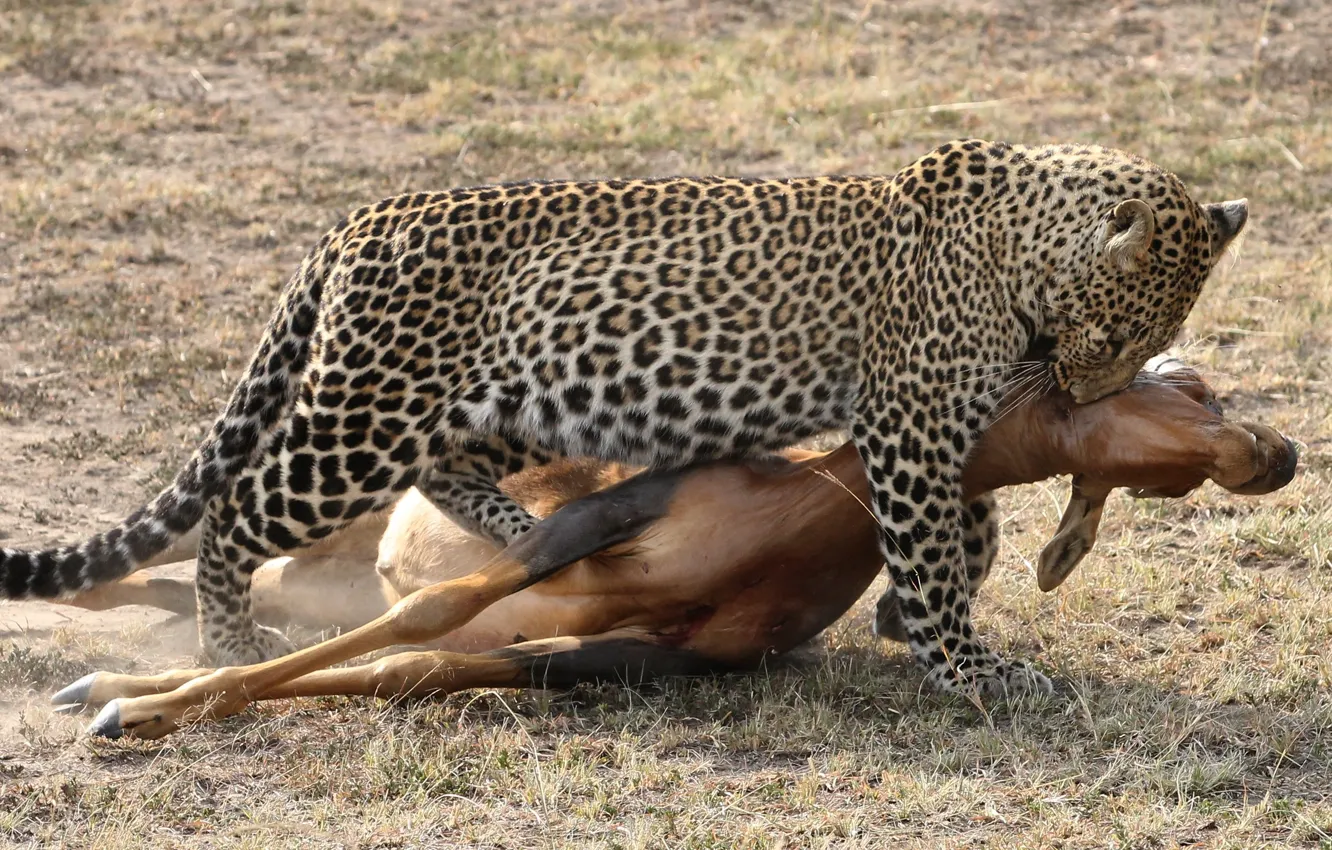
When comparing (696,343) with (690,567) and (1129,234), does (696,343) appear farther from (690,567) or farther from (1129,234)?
(1129,234)

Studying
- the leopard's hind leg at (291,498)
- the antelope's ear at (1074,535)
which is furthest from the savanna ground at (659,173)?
the antelope's ear at (1074,535)

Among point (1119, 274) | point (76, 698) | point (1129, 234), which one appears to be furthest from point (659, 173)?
point (76, 698)

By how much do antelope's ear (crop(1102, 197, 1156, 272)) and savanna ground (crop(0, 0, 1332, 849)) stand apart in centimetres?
179

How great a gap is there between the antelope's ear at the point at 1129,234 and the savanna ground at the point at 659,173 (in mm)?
1786

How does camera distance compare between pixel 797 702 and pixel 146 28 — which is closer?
pixel 797 702

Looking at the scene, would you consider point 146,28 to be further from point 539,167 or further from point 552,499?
point 552,499

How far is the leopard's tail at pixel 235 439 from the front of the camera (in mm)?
7766

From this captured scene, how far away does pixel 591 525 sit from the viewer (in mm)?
7176

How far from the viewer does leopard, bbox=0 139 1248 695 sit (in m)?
7.18

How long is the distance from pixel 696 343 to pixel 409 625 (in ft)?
5.68

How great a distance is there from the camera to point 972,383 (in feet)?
23.5

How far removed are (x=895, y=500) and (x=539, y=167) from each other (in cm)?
801

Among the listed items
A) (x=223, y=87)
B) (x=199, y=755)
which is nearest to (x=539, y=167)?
(x=223, y=87)

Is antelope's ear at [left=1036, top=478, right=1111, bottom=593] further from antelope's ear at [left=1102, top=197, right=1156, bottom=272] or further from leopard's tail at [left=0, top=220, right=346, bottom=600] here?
leopard's tail at [left=0, top=220, right=346, bottom=600]
